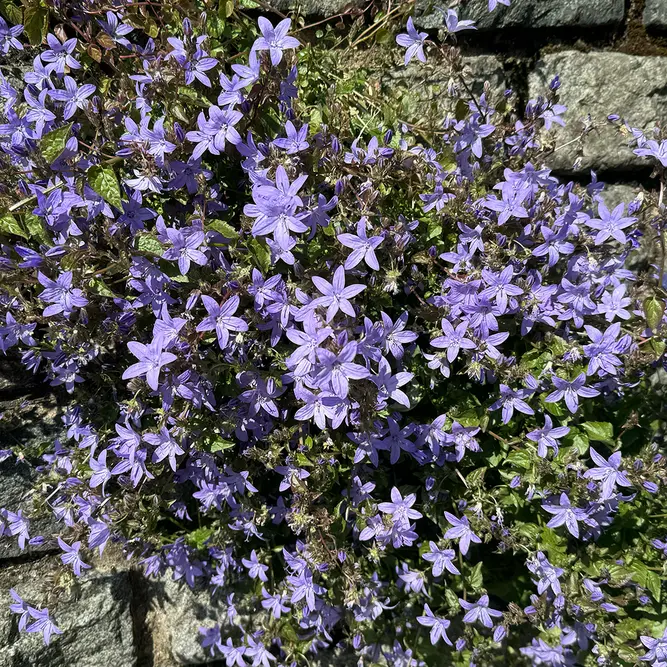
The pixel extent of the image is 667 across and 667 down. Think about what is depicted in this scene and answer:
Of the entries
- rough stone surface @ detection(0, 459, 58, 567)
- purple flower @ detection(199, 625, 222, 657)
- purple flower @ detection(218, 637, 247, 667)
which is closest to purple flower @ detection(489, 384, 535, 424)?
purple flower @ detection(218, 637, 247, 667)

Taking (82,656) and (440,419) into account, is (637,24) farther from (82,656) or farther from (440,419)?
(82,656)

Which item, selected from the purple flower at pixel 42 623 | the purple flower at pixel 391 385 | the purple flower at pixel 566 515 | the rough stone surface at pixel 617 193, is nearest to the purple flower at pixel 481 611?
the purple flower at pixel 566 515

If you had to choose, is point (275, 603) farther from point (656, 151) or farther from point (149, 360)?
point (656, 151)

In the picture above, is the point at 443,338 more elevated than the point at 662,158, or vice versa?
the point at 662,158

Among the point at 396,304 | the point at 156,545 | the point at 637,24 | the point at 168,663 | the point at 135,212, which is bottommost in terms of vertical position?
the point at 168,663

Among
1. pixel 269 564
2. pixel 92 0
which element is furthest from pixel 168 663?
pixel 92 0

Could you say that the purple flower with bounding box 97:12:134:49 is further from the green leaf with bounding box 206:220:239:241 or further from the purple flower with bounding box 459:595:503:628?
the purple flower with bounding box 459:595:503:628
